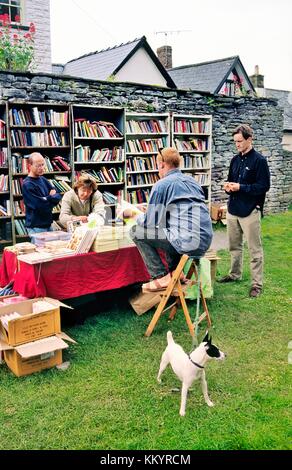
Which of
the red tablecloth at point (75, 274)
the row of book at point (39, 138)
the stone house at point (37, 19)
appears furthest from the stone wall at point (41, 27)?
the red tablecloth at point (75, 274)

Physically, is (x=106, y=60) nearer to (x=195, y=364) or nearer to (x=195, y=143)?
(x=195, y=143)

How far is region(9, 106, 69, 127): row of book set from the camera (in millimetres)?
6613

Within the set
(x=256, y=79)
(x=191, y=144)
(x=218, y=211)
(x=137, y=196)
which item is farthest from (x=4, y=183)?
(x=256, y=79)

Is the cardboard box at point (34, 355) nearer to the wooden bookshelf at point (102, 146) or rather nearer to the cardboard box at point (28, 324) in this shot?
the cardboard box at point (28, 324)

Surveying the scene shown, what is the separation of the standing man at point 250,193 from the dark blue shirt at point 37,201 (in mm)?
2170

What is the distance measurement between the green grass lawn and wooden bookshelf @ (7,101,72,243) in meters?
3.12

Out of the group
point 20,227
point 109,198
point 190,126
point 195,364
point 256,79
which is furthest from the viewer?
point 256,79

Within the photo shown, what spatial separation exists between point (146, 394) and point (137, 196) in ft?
19.2

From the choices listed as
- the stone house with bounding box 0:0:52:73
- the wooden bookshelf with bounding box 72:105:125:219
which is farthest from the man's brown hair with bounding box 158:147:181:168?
the stone house with bounding box 0:0:52:73

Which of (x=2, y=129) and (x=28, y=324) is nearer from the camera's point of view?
(x=28, y=324)

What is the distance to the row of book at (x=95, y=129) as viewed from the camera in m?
7.32

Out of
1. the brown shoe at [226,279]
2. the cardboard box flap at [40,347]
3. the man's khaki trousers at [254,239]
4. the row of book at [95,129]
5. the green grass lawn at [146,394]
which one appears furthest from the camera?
the row of book at [95,129]

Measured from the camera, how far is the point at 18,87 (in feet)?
22.3

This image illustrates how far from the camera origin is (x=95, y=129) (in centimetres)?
753
